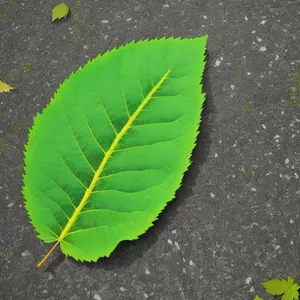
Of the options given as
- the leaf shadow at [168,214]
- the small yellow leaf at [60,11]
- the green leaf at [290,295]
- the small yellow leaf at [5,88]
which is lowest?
the green leaf at [290,295]

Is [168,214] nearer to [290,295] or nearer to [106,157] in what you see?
[106,157]

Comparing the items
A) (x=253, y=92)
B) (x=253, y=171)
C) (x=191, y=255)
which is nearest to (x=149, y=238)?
(x=191, y=255)

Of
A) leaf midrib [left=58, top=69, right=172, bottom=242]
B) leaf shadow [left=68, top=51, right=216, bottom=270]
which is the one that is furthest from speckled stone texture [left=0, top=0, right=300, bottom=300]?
leaf midrib [left=58, top=69, right=172, bottom=242]

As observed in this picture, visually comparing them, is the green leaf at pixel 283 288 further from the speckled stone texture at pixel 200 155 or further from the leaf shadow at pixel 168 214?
the leaf shadow at pixel 168 214

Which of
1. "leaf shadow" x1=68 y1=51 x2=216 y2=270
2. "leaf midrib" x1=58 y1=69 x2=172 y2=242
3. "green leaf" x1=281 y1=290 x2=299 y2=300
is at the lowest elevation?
"green leaf" x1=281 y1=290 x2=299 y2=300

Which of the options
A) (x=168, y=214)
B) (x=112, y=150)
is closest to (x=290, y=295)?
(x=168, y=214)

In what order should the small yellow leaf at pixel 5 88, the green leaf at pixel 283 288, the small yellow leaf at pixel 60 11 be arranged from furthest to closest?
the small yellow leaf at pixel 60 11, the small yellow leaf at pixel 5 88, the green leaf at pixel 283 288

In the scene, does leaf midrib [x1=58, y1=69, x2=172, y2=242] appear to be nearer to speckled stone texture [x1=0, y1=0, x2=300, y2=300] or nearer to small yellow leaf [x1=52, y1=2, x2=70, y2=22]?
speckled stone texture [x1=0, y1=0, x2=300, y2=300]

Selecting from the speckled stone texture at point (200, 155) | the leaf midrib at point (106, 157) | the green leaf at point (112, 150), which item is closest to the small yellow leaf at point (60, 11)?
the speckled stone texture at point (200, 155)

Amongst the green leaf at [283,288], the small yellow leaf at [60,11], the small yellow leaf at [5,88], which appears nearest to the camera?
the green leaf at [283,288]
